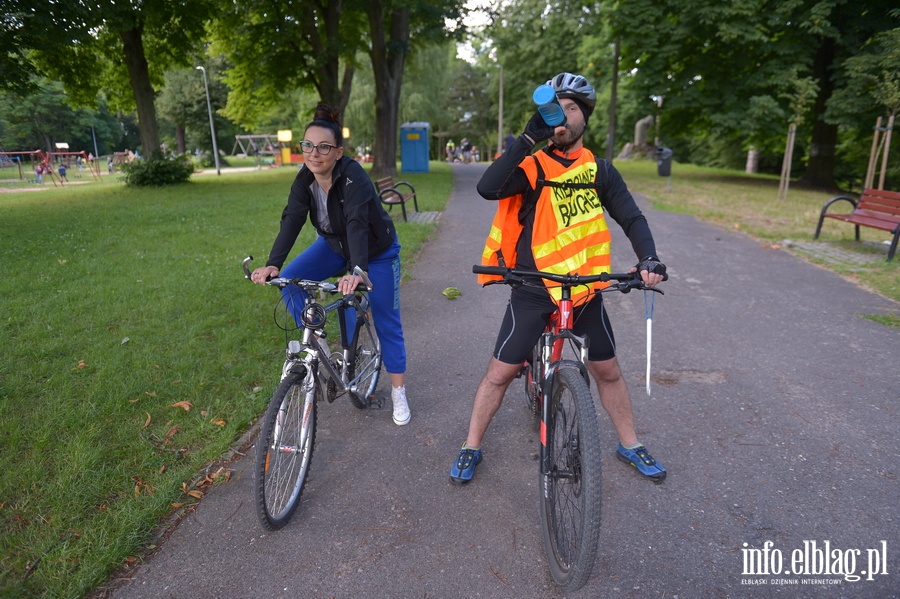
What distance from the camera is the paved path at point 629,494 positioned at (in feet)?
8.36

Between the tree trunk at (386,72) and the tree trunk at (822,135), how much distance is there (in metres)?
16.0

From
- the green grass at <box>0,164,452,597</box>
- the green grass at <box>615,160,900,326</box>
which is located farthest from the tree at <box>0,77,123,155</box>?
the green grass at <box>615,160,900,326</box>

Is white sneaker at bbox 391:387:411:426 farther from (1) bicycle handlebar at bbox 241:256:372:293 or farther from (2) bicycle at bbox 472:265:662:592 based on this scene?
(2) bicycle at bbox 472:265:662:592

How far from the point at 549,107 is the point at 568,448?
1.47 meters

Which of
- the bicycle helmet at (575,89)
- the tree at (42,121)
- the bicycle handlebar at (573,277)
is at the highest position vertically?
the tree at (42,121)

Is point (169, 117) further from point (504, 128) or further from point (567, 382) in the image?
point (567, 382)

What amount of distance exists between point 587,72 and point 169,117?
36038mm

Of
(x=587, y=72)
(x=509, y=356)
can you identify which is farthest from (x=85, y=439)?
(x=587, y=72)

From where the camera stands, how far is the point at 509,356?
9.74 feet

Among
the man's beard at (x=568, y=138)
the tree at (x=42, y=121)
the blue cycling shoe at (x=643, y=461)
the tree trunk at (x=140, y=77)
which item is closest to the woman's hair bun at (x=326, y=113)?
the man's beard at (x=568, y=138)

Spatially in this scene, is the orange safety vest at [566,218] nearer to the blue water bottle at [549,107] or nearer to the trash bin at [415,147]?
the blue water bottle at [549,107]

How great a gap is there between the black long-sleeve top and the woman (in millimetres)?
837

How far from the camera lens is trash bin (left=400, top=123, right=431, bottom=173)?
28.4 metres

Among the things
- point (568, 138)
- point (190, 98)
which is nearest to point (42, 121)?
point (190, 98)
